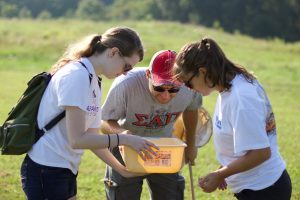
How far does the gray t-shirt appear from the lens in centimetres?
409

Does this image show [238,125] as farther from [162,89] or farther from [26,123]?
[26,123]

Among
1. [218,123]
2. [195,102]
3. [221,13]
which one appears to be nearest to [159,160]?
[218,123]

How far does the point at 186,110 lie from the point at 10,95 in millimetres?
10086

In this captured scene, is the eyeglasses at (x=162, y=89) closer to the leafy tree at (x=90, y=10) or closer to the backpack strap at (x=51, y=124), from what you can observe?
the backpack strap at (x=51, y=124)

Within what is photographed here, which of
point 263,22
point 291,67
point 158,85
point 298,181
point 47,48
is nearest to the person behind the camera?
point 158,85

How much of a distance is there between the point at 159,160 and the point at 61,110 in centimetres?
64

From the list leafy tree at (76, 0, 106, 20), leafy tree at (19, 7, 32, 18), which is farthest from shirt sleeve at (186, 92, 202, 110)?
leafy tree at (76, 0, 106, 20)

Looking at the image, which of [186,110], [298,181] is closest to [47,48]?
[298,181]

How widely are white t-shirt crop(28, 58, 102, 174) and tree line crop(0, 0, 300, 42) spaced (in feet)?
201

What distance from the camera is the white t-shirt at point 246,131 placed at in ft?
10.00

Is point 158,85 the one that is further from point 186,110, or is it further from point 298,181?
point 298,181

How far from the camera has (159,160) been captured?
3475 millimetres

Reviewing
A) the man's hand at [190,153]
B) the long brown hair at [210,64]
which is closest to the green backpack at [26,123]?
the long brown hair at [210,64]

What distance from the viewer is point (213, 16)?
7081 centimetres
